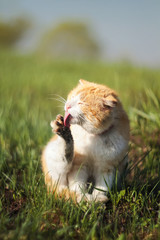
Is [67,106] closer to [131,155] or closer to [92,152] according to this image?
[92,152]

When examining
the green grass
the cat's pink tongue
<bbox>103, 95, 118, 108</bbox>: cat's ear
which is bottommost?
the green grass

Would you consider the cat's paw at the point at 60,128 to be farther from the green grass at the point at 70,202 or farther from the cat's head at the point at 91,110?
the green grass at the point at 70,202

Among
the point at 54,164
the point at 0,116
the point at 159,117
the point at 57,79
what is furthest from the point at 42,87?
the point at 54,164

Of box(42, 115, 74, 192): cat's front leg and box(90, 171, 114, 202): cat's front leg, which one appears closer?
box(42, 115, 74, 192): cat's front leg

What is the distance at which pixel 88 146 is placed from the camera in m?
1.83

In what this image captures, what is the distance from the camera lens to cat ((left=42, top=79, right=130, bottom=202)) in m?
1.71

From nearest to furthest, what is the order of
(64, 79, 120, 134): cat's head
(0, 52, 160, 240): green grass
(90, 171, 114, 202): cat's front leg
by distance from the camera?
(0, 52, 160, 240): green grass, (64, 79, 120, 134): cat's head, (90, 171, 114, 202): cat's front leg

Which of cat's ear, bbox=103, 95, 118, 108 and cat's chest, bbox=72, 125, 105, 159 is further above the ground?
cat's ear, bbox=103, 95, 118, 108

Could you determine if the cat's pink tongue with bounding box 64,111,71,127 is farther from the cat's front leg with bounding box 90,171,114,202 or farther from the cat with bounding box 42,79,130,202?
the cat's front leg with bounding box 90,171,114,202

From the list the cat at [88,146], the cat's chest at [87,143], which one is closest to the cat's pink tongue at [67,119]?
the cat at [88,146]

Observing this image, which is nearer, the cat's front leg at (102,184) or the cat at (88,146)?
the cat at (88,146)

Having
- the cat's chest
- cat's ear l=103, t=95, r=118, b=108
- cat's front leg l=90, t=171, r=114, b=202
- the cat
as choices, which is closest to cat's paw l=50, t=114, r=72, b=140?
the cat

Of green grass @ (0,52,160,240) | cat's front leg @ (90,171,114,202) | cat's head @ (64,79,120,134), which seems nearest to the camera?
green grass @ (0,52,160,240)

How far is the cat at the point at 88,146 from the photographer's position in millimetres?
1713
